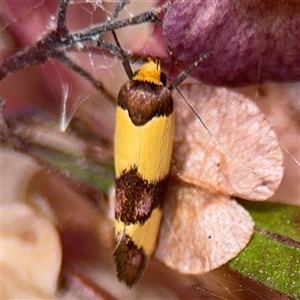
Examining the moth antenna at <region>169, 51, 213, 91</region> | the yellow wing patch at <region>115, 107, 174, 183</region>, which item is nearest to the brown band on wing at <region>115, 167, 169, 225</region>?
the yellow wing patch at <region>115, 107, 174, 183</region>

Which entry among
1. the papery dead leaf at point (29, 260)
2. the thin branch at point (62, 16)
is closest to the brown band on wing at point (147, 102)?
the thin branch at point (62, 16)

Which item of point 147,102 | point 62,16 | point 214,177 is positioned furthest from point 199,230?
point 62,16

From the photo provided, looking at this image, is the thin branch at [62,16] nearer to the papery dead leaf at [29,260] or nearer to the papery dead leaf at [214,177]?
the papery dead leaf at [214,177]

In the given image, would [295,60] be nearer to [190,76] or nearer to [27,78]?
[190,76]

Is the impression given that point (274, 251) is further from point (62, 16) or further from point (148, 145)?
point (62, 16)

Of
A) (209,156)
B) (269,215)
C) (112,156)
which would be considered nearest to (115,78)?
(112,156)

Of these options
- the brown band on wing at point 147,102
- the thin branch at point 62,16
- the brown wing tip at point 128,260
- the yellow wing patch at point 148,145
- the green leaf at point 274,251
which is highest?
the thin branch at point 62,16
